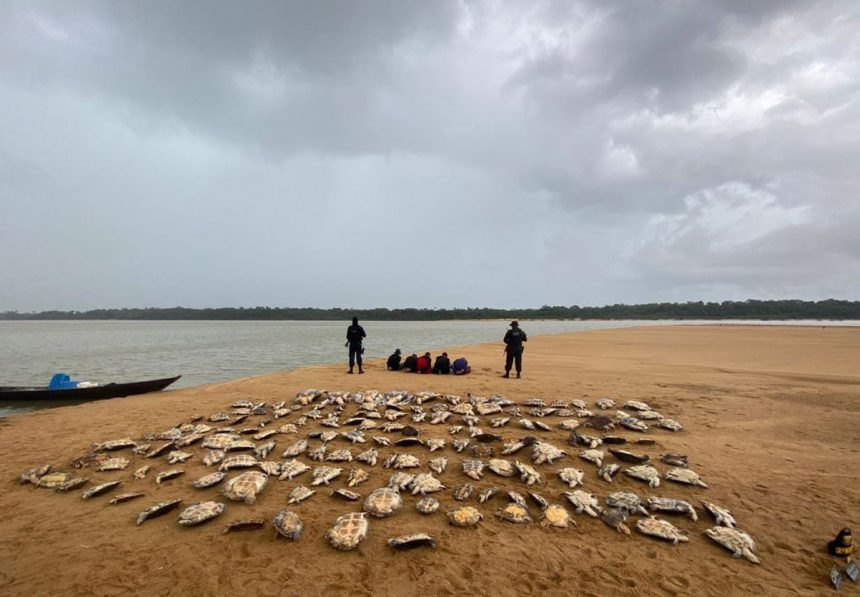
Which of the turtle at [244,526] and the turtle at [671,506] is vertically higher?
the turtle at [671,506]

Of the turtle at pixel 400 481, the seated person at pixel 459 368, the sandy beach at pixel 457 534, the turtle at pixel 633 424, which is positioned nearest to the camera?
the sandy beach at pixel 457 534

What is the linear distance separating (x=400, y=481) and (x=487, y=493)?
1.32m

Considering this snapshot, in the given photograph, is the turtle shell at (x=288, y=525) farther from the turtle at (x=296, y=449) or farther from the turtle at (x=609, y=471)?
the turtle at (x=609, y=471)

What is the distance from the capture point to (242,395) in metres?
12.4

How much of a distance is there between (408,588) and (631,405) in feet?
25.9

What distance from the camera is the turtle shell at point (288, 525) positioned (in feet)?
15.6

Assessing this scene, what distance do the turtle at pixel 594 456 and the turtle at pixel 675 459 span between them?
3.26ft

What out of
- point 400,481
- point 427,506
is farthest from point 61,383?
point 427,506

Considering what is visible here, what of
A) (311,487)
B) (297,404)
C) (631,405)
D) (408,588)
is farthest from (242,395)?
(631,405)

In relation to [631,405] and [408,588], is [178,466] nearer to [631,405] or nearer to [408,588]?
[408,588]

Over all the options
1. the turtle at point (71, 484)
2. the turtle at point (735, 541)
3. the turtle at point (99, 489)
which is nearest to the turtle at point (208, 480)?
the turtle at point (99, 489)

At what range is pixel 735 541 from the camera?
458 centimetres

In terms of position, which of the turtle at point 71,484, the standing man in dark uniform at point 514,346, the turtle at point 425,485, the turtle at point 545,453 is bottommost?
the turtle at point 71,484

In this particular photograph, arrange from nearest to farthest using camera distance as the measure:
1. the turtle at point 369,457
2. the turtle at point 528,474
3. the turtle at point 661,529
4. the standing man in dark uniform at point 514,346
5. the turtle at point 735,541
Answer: the turtle at point 735,541 → the turtle at point 661,529 → the turtle at point 528,474 → the turtle at point 369,457 → the standing man in dark uniform at point 514,346
